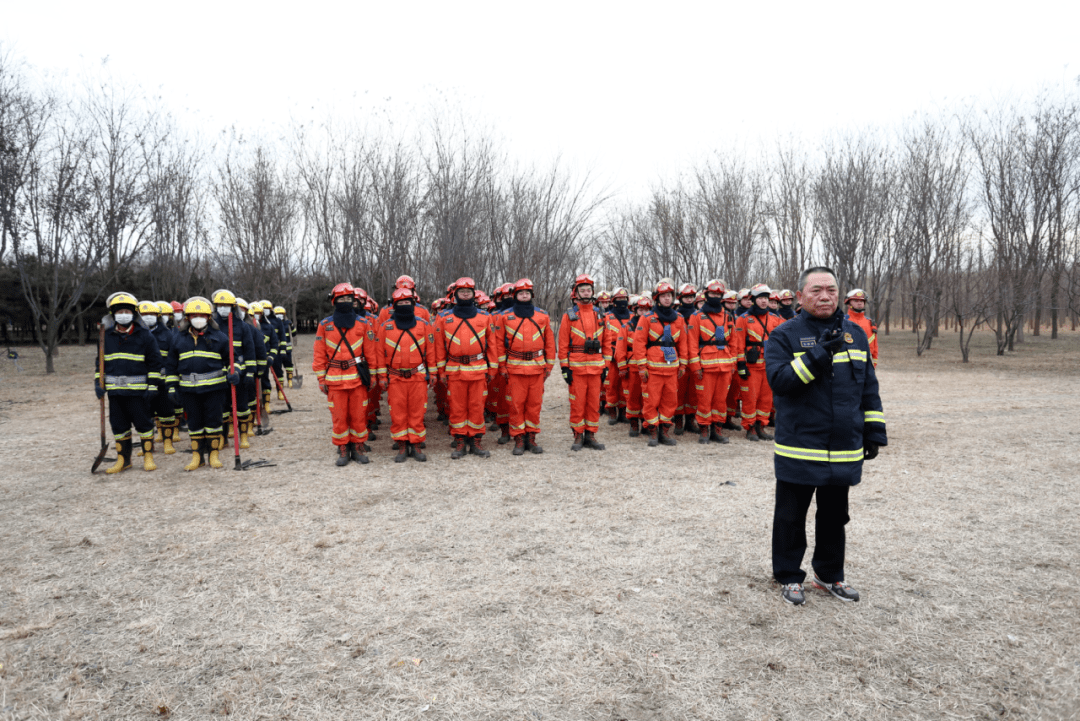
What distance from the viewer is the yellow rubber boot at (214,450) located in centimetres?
723

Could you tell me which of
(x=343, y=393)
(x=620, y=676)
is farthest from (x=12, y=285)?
(x=620, y=676)

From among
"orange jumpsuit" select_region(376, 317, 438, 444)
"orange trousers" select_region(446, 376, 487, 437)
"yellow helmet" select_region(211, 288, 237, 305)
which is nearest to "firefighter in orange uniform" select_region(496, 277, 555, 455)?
"orange trousers" select_region(446, 376, 487, 437)

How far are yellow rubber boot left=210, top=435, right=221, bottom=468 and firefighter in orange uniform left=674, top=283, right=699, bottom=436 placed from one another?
6469 mm

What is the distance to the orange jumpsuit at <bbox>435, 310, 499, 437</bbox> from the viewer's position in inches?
292

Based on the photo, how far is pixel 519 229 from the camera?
61.8 feet

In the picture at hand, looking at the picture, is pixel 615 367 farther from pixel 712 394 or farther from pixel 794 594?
pixel 794 594

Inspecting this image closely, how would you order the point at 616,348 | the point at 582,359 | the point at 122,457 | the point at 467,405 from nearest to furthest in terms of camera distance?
the point at 122,457, the point at 467,405, the point at 582,359, the point at 616,348

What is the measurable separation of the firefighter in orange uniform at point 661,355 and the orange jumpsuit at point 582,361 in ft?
2.39

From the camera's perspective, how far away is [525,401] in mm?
7828

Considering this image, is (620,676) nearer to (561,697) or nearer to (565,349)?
(561,697)

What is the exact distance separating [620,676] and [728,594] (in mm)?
1189

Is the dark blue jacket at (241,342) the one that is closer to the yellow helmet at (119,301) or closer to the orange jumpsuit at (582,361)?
the yellow helmet at (119,301)

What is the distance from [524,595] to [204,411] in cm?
543

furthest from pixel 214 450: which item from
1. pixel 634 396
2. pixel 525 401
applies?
pixel 634 396
